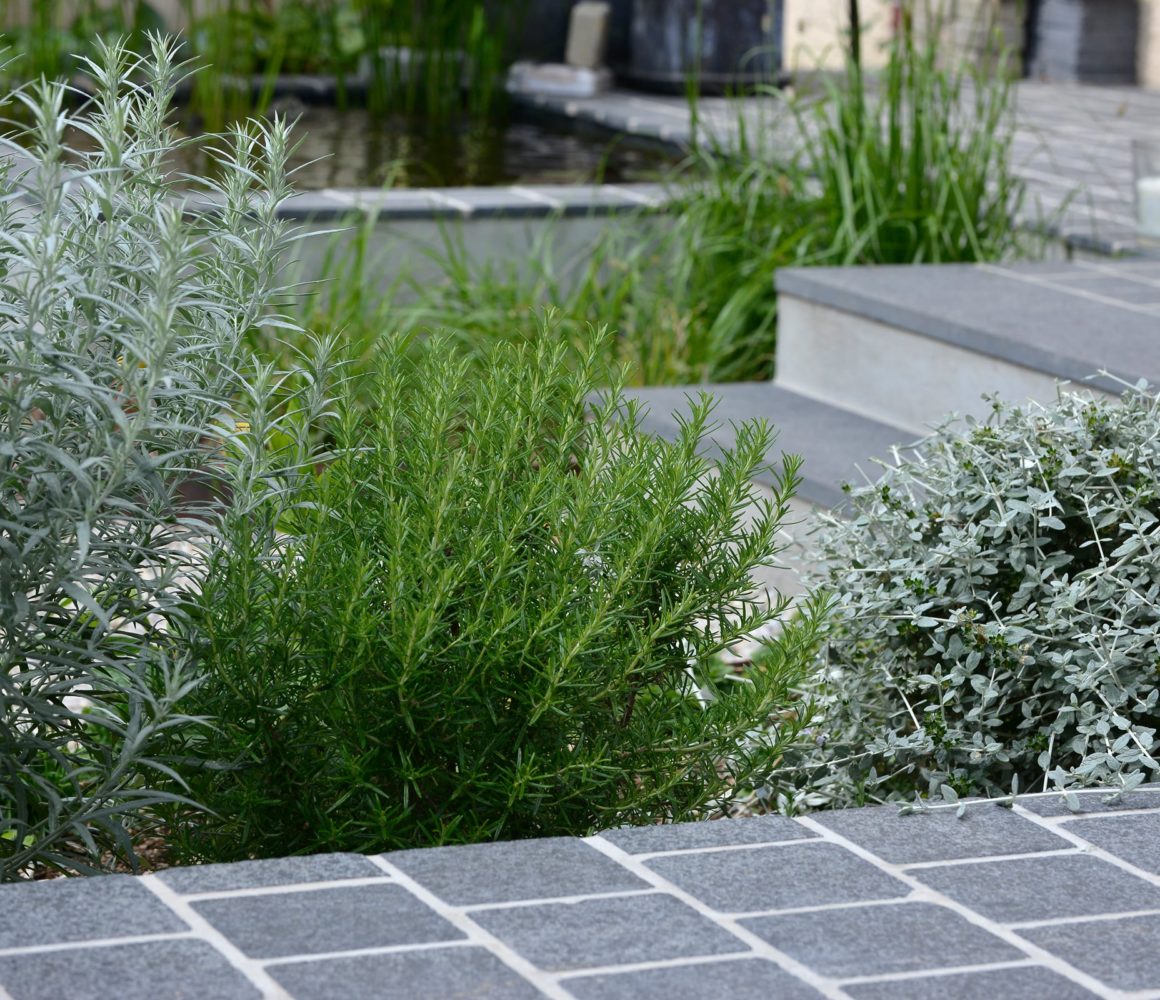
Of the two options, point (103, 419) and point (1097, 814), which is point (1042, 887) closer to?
point (1097, 814)

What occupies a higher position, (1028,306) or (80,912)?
(1028,306)

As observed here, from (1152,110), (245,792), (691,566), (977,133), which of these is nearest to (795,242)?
(977,133)

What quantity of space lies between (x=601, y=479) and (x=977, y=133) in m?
3.06

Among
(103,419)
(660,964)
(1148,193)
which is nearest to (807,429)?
(1148,193)

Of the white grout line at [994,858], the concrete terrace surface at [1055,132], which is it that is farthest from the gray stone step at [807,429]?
the white grout line at [994,858]

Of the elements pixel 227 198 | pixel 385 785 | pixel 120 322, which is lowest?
→ pixel 385 785

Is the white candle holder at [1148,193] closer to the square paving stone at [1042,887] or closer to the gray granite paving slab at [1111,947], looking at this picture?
the square paving stone at [1042,887]

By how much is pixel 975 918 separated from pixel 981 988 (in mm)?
135

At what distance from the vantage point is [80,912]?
1438 mm

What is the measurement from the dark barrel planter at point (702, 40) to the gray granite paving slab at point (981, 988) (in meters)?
7.91

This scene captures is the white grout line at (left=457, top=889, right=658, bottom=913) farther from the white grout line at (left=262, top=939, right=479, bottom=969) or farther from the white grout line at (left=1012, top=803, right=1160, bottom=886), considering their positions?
the white grout line at (left=1012, top=803, right=1160, bottom=886)

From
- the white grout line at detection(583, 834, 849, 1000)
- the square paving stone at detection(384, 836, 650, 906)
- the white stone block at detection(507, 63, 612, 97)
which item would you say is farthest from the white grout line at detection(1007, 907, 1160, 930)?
the white stone block at detection(507, 63, 612, 97)

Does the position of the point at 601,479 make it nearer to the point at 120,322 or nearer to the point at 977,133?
the point at 120,322

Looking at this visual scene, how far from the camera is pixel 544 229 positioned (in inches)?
204
